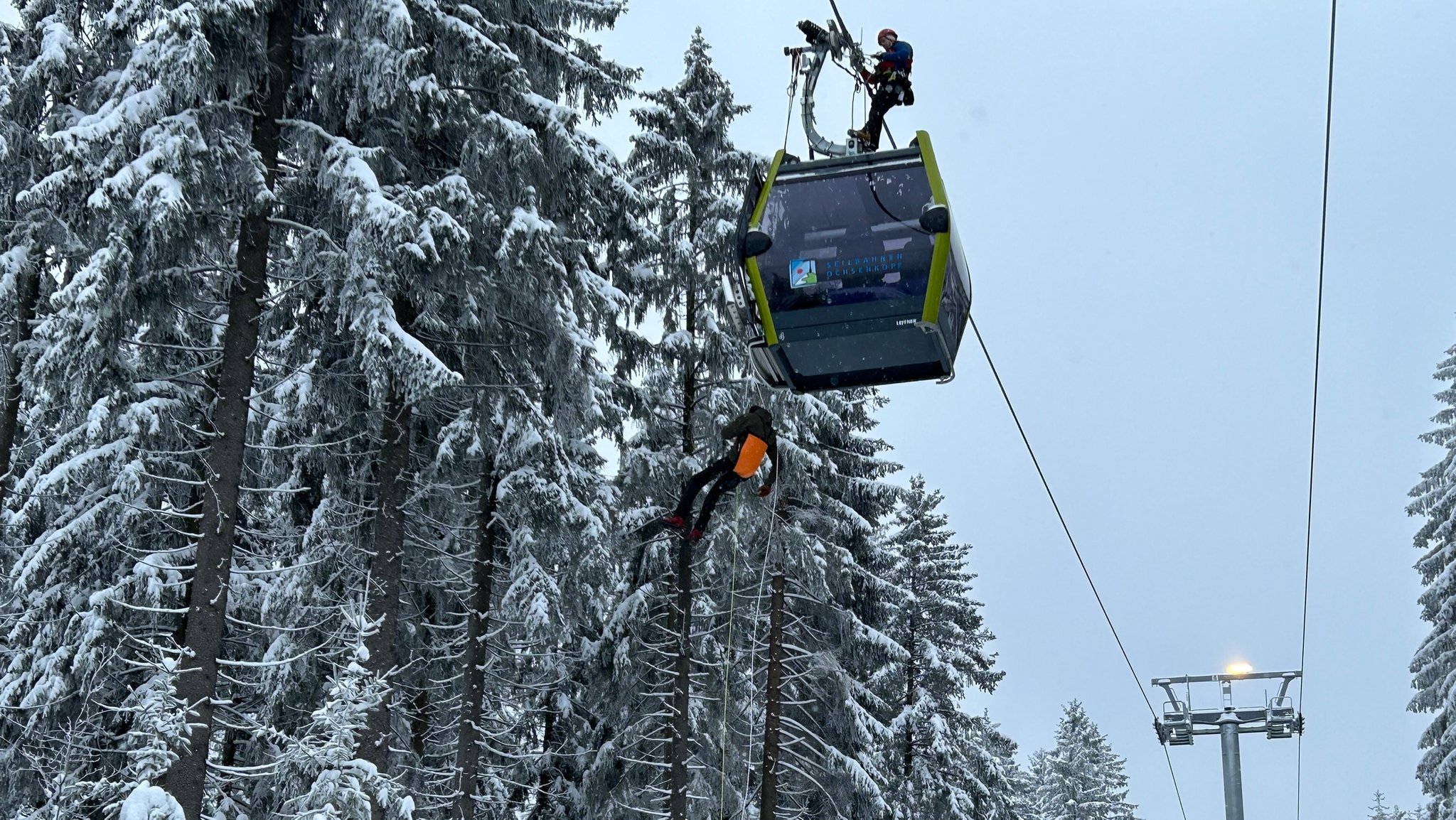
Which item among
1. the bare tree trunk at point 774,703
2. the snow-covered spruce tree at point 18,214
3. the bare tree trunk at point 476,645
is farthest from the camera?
the bare tree trunk at point 774,703

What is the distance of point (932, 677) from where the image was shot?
27859mm

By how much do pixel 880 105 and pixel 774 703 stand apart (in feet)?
36.6

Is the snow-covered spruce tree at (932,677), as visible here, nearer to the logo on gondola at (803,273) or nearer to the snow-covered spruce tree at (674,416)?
the snow-covered spruce tree at (674,416)

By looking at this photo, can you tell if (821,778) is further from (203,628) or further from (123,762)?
(203,628)

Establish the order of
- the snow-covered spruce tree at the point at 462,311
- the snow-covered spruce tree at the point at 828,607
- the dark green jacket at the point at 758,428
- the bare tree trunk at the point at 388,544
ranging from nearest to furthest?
the snow-covered spruce tree at the point at 462,311
the dark green jacket at the point at 758,428
the bare tree trunk at the point at 388,544
the snow-covered spruce tree at the point at 828,607

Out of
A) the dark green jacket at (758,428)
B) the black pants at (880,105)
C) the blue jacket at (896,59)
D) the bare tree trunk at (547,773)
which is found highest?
the blue jacket at (896,59)

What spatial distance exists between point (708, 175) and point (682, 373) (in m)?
3.13

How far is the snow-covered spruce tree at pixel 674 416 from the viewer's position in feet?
61.4

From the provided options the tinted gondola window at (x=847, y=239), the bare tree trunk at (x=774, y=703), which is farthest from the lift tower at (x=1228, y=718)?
the tinted gondola window at (x=847, y=239)

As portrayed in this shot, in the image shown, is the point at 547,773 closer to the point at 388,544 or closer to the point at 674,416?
the point at 674,416

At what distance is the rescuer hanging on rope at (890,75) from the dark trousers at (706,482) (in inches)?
145

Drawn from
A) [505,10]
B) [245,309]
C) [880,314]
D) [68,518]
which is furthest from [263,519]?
[880,314]

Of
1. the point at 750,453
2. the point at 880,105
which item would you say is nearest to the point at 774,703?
the point at 750,453

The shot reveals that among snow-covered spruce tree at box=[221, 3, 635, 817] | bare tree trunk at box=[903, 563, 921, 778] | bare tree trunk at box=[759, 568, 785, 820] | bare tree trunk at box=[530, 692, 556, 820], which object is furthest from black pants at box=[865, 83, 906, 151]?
bare tree trunk at box=[903, 563, 921, 778]
